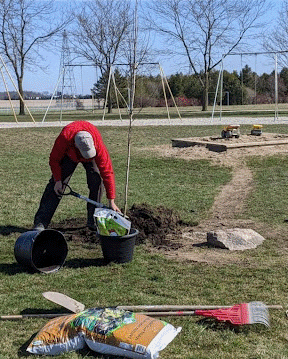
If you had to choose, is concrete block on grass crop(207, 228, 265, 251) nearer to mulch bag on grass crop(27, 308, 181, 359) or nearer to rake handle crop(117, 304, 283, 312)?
rake handle crop(117, 304, 283, 312)

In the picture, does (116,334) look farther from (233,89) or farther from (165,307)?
(233,89)

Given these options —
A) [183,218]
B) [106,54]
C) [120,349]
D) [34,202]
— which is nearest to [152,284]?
[120,349]

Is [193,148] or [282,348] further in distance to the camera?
[193,148]

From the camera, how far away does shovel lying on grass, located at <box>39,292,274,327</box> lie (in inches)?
162

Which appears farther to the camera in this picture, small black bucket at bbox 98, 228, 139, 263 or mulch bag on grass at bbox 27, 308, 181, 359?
small black bucket at bbox 98, 228, 139, 263

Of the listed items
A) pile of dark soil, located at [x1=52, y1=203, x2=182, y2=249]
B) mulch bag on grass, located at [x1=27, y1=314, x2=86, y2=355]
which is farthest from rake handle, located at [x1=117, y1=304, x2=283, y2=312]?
pile of dark soil, located at [x1=52, y1=203, x2=182, y2=249]

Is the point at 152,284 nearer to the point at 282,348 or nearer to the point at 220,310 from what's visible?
the point at 220,310

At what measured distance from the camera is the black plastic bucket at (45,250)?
18.1 feet

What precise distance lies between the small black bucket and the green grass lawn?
0.09m

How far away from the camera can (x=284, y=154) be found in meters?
13.5

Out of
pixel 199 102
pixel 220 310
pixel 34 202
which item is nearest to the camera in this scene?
pixel 220 310

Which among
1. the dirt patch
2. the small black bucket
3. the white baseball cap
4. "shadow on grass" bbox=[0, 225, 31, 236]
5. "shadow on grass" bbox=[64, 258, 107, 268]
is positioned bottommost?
"shadow on grass" bbox=[64, 258, 107, 268]

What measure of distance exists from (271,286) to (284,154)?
8.79 m

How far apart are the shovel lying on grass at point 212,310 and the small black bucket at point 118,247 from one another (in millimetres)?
1222
